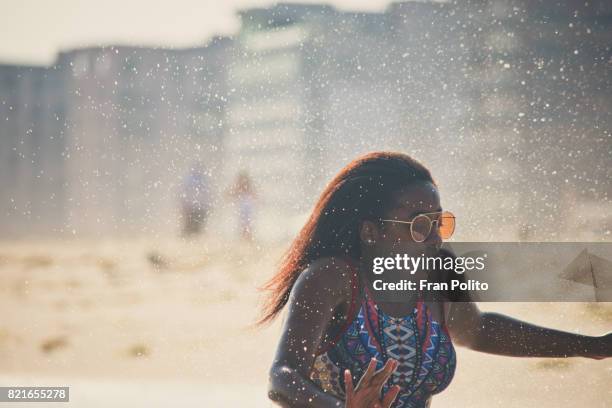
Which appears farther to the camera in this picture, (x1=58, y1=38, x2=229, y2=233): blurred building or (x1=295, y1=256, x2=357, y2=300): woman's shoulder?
(x1=58, y1=38, x2=229, y2=233): blurred building

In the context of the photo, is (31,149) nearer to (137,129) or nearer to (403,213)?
(137,129)

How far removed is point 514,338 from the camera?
1607 millimetres

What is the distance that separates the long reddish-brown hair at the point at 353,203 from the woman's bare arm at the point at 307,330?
109mm

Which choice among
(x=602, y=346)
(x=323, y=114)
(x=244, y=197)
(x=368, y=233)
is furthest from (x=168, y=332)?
(x=602, y=346)

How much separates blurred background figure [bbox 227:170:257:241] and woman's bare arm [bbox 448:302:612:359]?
1178mm

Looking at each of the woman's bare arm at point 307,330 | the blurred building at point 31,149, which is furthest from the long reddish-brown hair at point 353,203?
the blurred building at point 31,149

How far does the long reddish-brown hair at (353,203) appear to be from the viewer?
Answer: 148 cm

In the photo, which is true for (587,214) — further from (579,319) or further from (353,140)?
(353,140)

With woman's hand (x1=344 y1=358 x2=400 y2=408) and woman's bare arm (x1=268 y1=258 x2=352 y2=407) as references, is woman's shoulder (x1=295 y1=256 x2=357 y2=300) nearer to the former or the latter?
woman's bare arm (x1=268 y1=258 x2=352 y2=407)

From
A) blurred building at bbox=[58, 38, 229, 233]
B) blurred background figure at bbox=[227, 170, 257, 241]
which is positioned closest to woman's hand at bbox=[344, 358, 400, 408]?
blurred background figure at bbox=[227, 170, 257, 241]

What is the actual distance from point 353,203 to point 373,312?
9.3 inches

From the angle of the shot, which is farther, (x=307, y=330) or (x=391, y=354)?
(x=391, y=354)

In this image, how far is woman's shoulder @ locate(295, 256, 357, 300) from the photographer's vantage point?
52.7 inches

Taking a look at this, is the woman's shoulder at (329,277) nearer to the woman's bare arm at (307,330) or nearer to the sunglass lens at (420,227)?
the woman's bare arm at (307,330)
